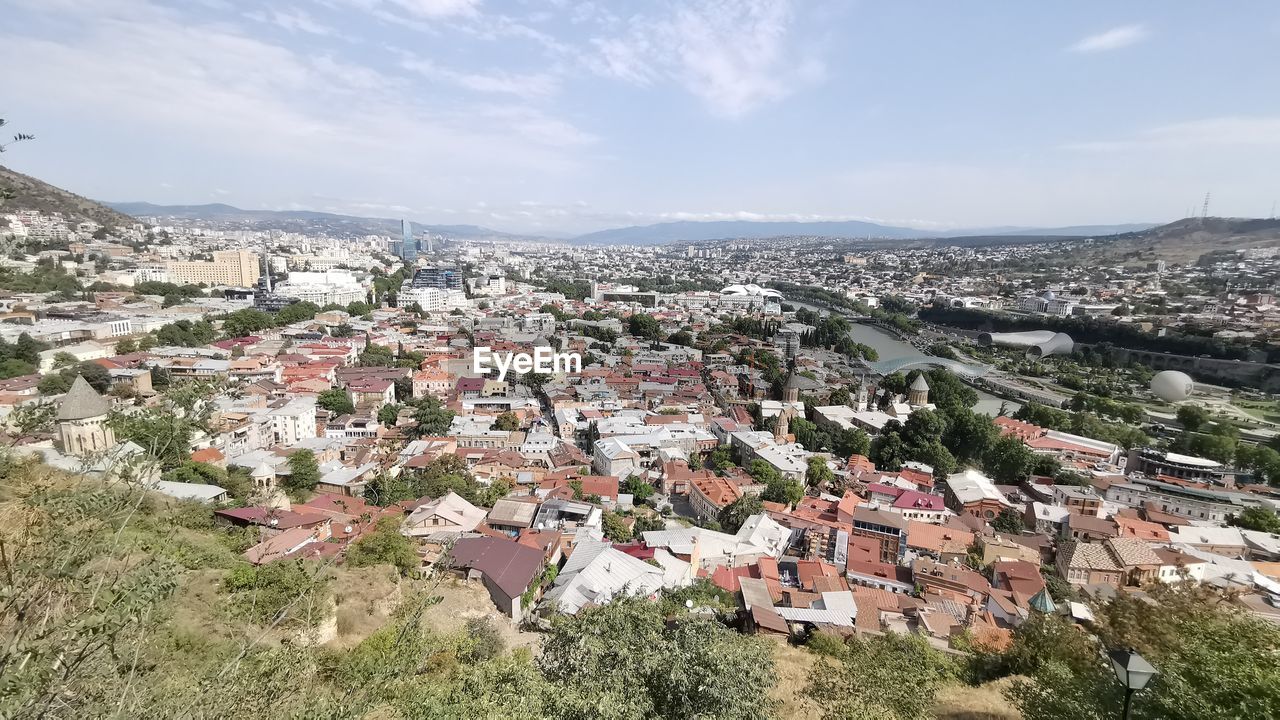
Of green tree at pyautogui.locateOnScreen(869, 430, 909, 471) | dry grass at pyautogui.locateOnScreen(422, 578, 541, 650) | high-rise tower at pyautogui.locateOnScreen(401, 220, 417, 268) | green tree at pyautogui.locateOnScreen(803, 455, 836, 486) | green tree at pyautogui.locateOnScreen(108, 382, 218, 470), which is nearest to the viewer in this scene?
green tree at pyautogui.locateOnScreen(108, 382, 218, 470)

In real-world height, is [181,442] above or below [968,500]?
above

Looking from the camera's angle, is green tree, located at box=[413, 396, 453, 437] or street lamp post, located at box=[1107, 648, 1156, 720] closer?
street lamp post, located at box=[1107, 648, 1156, 720]

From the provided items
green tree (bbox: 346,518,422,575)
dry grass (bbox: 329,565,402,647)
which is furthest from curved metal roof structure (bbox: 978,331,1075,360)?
dry grass (bbox: 329,565,402,647)

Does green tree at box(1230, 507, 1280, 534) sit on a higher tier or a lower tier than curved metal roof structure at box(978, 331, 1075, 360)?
lower

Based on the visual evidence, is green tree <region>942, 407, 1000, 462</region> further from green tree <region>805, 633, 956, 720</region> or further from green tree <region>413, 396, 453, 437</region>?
green tree <region>413, 396, 453, 437</region>

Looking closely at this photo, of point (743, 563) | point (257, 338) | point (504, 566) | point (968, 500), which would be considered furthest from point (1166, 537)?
point (257, 338)

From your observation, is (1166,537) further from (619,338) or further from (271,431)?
(619,338)
